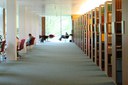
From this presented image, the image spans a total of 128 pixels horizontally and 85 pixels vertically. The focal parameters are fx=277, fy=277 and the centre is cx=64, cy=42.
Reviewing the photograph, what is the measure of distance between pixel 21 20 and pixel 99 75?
28.5 ft

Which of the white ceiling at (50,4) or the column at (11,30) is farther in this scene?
the white ceiling at (50,4)

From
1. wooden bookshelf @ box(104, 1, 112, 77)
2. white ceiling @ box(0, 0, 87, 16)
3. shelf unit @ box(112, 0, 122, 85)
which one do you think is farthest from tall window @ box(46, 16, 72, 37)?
shelf unit @ box(112, 0, 122, 85)

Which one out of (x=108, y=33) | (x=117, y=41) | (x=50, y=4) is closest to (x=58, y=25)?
(x=50, y=4)

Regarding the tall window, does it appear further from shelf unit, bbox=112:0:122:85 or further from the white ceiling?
shelf unit, bbox=112:0:122:85

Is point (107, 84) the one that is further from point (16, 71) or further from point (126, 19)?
point (16, 71)

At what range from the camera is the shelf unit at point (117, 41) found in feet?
22.6

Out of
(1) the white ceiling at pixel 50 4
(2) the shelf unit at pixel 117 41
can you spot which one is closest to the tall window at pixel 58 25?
(1) the white ceiling at pixel 50 4

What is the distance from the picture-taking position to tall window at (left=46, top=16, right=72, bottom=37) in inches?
1329

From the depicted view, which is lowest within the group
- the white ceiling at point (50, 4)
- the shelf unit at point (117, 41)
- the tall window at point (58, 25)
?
the shelf unit at point (117, 41)

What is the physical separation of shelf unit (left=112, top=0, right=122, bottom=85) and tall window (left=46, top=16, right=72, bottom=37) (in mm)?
26526

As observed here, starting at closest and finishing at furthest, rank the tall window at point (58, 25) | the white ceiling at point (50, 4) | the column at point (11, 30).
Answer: the column at point (11, 30), the white ceiling at point (50, 4), the tall window at point (58, 25)

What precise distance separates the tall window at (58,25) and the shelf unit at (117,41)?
2653cm

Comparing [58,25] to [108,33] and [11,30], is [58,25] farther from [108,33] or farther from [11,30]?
[108,33]

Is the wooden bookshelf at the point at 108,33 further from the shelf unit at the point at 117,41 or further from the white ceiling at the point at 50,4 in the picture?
the white ceiling at the point at 50,4
